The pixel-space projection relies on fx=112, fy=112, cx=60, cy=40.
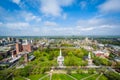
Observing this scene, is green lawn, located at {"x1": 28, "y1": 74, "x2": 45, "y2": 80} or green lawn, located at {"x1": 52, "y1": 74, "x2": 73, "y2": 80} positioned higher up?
green lawn, located at {"x1": 28, "y1": 74, "x2": 45, "y2": 80}

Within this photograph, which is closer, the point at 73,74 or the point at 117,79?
the point at 117,79

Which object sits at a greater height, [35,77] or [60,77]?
[35,77]

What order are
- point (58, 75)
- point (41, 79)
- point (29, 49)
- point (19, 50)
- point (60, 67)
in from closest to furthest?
point (41, 79) < point (58, 75) < point (60, 67) < point (19, 50) < point (29, 49)

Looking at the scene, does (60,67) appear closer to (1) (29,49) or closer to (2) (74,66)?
(2) (74,66)

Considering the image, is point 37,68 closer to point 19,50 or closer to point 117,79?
point 117,79

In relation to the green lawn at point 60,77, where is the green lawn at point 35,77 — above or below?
above

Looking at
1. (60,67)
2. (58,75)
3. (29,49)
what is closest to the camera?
(58,75)

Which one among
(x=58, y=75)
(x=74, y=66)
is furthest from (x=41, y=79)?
(x=74, y=66)

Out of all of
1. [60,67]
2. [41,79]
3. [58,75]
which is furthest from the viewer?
[60,67]

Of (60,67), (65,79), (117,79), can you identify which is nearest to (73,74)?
(65,79)
